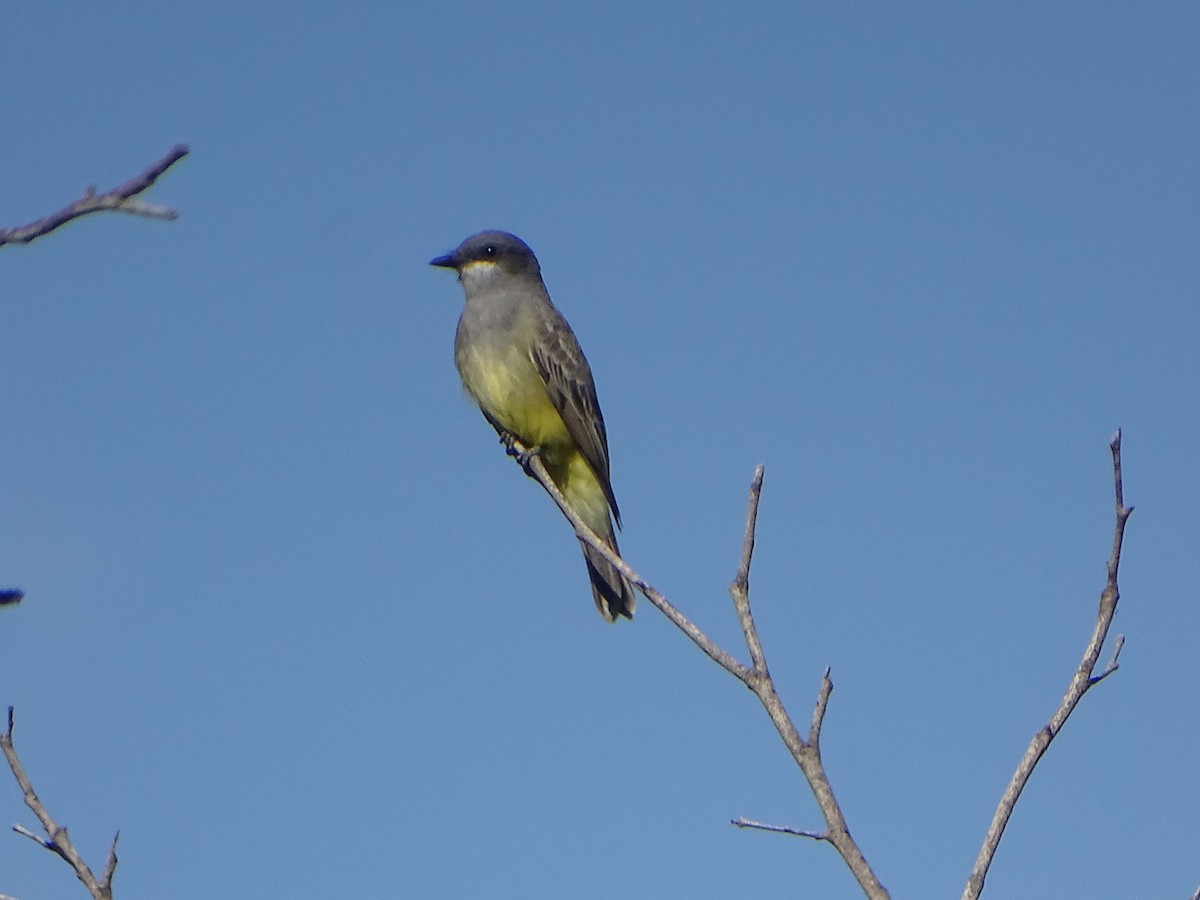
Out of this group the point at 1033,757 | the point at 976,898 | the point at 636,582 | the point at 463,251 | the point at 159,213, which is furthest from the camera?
the point at 463,251

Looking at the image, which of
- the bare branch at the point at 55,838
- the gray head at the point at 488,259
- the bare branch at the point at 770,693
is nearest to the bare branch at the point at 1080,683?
the bare branch at the point at 770,693

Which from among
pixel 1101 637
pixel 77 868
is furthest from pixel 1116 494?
pixel 77 868

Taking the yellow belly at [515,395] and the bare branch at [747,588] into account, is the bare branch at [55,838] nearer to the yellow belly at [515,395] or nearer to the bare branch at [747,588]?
the bare branch at [747,588]

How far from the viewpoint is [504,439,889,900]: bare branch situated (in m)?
3.16

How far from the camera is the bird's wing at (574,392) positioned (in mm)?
10031

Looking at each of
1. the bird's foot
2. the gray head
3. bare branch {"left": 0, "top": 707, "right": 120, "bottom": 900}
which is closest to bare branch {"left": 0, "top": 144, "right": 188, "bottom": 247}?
bare branch {"left": 0, "top": 707, "right": 120, "bottom": 900}

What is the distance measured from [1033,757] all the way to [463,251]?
26.8 ft

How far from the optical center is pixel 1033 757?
10.7 feet

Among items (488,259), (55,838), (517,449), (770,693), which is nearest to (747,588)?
(770,693)

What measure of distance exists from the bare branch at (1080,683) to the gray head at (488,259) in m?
7.69

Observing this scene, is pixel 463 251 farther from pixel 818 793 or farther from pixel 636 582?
pixel 818 793

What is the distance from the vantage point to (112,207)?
1721mm

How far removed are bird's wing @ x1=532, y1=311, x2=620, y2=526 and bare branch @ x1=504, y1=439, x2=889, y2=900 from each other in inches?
228

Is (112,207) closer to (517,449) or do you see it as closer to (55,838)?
(55,838)
